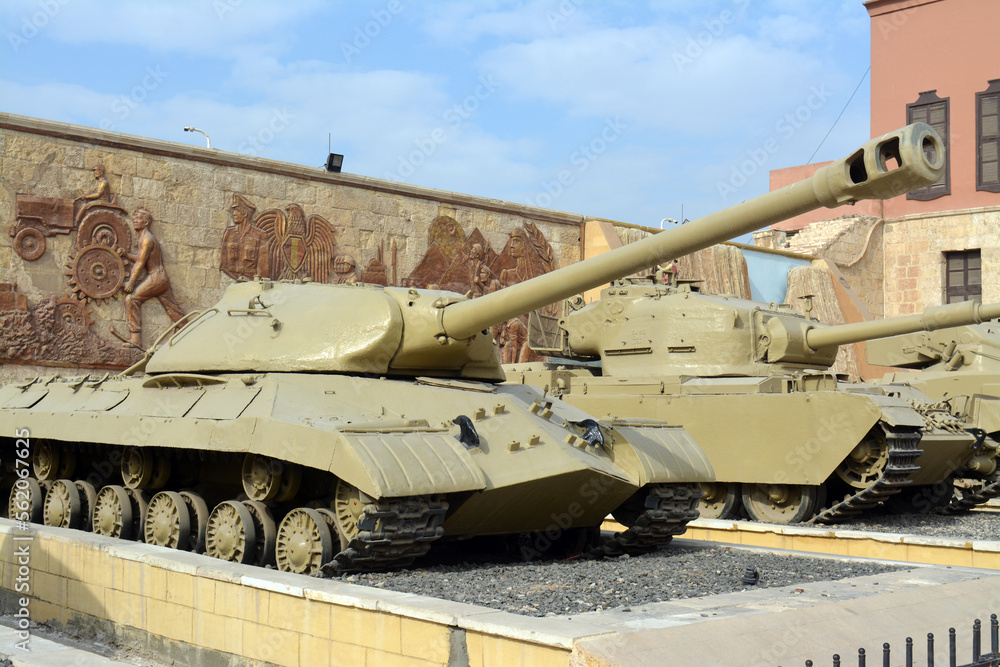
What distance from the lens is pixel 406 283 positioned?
18531mm

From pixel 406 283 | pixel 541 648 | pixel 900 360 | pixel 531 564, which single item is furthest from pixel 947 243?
pixel 541 648

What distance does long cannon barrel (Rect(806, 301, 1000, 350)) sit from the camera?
1290 centimetres

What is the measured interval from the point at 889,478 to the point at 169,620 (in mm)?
8400

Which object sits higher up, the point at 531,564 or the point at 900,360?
the point at 900,360

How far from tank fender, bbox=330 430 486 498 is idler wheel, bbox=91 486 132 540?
3.09m

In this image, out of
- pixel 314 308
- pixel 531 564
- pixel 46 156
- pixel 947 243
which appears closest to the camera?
pixel 531 564

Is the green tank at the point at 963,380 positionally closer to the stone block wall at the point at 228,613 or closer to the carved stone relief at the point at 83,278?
the carved stone relief at the point at 83,278

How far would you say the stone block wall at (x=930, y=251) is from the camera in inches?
1097

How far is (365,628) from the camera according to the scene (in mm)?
5836

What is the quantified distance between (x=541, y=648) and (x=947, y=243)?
26.8m

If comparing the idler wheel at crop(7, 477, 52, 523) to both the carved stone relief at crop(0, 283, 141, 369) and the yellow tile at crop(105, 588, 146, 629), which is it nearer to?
the yellow tile at crop(105, 588, 146, 629)

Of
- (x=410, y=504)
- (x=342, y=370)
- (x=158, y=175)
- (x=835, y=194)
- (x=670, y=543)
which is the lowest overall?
(x=670, y=543)

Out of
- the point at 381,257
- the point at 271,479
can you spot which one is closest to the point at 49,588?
the point at 271,479

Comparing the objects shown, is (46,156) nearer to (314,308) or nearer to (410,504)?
(314,308)
